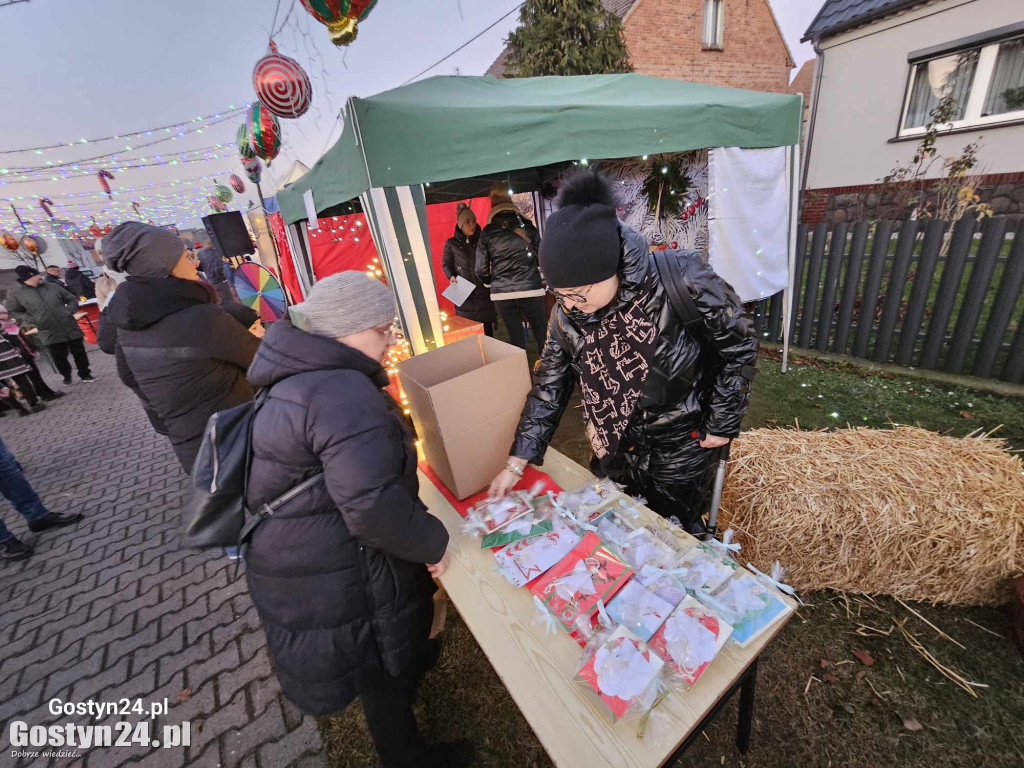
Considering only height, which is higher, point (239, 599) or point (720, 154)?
point (720, 154)

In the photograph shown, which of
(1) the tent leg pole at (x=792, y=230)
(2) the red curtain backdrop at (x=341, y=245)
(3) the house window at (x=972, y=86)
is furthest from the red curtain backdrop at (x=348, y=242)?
(3) the house window at (x=972, y=86)

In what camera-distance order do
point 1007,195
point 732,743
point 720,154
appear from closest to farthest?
point 732,743
point 720,154
point 1007,195

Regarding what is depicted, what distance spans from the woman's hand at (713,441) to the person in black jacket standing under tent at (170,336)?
2.49m

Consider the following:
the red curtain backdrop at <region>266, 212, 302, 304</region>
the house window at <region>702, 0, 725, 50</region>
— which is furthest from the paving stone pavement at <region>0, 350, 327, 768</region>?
the house window at <region>702, 0, 725, 50</region>

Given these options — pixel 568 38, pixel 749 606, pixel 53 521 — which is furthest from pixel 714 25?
pixel 53 521

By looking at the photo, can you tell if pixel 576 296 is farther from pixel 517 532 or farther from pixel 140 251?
pixel 140 251

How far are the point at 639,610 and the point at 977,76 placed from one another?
12.7 metres

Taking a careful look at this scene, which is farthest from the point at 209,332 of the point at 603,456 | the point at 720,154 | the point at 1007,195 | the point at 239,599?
the point at 1007,195

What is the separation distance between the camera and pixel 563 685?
104cm

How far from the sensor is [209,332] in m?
2.17

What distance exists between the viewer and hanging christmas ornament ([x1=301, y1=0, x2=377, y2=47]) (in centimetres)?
269

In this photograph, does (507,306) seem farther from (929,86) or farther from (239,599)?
(929,86)

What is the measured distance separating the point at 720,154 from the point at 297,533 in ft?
14.1

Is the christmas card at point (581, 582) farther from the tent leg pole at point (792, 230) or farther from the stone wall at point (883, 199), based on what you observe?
the stone wall at point (883, 199)
